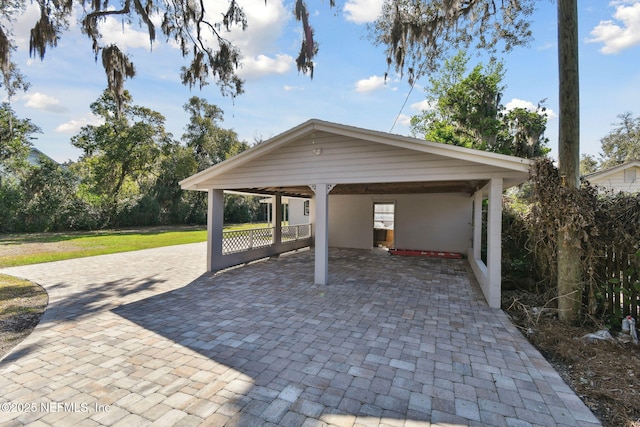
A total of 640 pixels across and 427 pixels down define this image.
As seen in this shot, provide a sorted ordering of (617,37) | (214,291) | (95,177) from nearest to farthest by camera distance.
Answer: (214,291), (617,37), (95,177)

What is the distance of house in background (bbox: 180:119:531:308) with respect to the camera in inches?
202

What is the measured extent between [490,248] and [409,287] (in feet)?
6.06

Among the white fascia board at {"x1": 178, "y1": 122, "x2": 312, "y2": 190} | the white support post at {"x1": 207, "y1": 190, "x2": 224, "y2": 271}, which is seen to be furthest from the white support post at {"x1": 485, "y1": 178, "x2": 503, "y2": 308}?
the white support post at {"x1": 207, "y1": 190, "x2": 224, "y2": 271}

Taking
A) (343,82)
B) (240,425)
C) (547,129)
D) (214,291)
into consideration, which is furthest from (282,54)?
(547,129)

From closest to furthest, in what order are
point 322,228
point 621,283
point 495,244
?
point 621,283, point 495,244, point 322,228

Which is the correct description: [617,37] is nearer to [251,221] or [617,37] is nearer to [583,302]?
[583,302]

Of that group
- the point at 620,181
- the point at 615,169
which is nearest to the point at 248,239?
the point at 615,169

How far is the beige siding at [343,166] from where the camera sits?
5.42 m

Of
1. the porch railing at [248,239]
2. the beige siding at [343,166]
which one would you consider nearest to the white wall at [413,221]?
the porch railing at [248,239]

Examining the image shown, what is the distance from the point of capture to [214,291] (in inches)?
235

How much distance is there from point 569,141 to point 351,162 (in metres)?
3.54

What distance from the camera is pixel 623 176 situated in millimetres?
10812

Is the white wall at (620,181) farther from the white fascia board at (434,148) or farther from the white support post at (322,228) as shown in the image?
the white support post at (322,228)

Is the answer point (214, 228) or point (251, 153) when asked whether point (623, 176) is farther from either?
point (214, 228)
